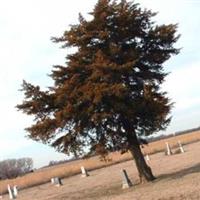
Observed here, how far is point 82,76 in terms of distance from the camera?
29.0 meters

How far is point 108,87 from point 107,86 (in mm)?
168

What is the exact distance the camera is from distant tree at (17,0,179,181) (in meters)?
27.8

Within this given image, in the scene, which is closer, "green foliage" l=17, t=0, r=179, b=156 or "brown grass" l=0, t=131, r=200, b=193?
"green foliage" l=17, t=0, r=179, b=156

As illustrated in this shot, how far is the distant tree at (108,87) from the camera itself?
27781 mm

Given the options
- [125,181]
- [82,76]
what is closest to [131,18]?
[82,76]

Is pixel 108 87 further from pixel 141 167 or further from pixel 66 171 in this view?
pixel 66 171

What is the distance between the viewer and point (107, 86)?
2717cm

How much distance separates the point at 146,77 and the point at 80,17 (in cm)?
412

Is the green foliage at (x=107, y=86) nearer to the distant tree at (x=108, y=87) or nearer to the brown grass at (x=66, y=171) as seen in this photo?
the distant tree at (x=108, y=87)

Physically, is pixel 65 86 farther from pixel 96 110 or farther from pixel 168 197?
pixel 168 197

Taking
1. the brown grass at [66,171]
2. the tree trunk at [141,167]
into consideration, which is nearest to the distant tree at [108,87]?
the tree trunk at [141,167]

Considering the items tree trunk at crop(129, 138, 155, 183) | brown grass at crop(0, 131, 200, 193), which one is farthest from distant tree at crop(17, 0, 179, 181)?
brown grass at crop(0, 131, 200, 193)

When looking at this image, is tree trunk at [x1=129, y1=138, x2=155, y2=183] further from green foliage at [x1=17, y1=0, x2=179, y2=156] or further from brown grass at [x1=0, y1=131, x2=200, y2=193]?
brown grass at [x1=0, y1=131, x2=200, y2=193]

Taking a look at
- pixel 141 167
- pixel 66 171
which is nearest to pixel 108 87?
pixel 141 167
